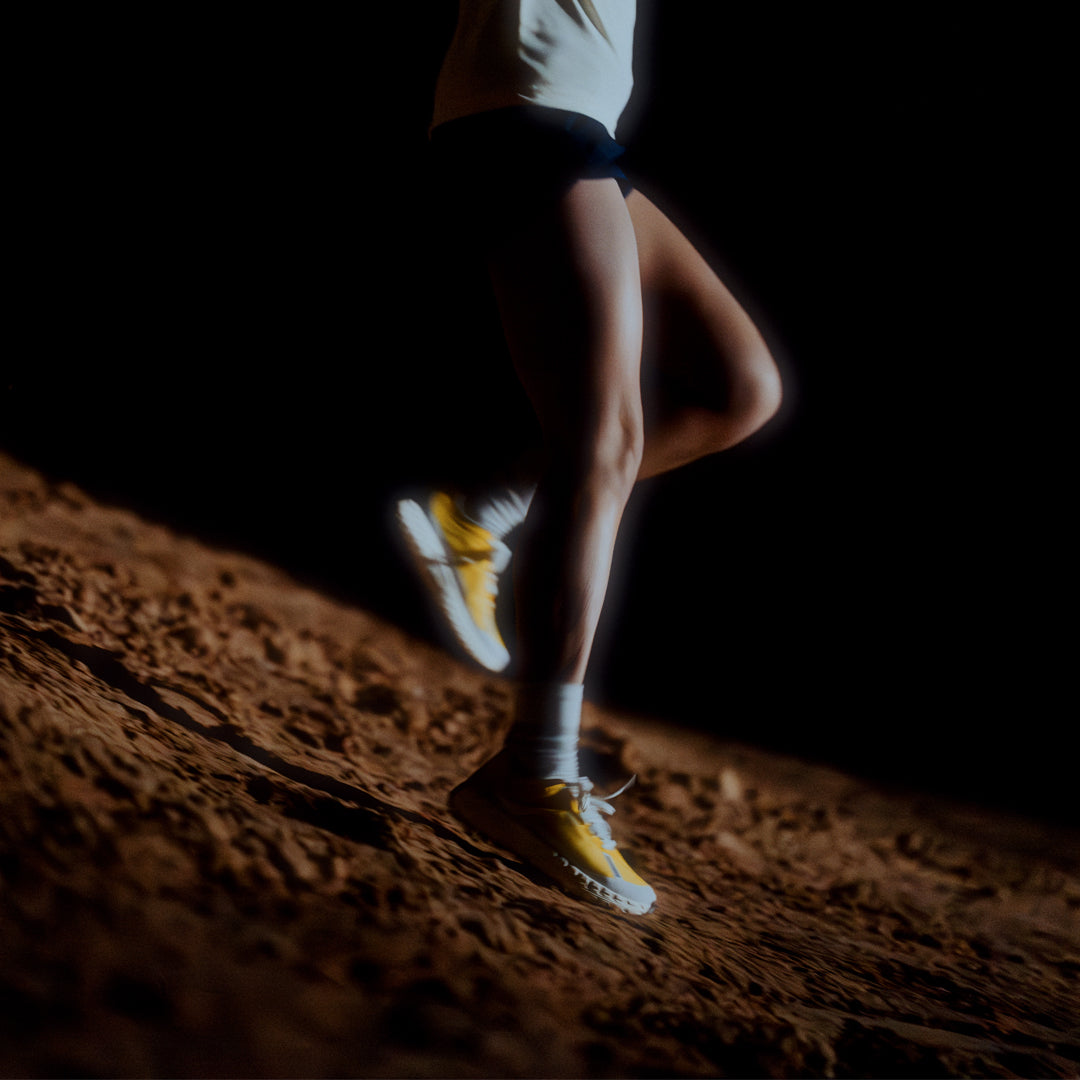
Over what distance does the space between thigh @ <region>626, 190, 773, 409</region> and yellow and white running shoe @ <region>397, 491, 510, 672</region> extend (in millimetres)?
398

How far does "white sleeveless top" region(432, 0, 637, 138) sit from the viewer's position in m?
0.95

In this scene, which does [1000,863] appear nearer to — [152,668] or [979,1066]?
[979,1066]

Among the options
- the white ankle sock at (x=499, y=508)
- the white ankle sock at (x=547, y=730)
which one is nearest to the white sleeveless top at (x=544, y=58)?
the white ankle sock at (x=499, y=508)

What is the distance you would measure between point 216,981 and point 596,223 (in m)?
0.82

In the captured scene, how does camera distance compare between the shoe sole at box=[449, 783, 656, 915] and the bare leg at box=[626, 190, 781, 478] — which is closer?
the shoe sole at box=[449, 783, 656, 915]

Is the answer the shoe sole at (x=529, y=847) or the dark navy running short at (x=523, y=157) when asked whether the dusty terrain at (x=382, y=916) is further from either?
the dark navy running short at (x=523, y=157)

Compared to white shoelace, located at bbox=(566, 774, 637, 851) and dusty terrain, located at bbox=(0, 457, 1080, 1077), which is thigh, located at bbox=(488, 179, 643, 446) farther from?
dusty terrain, located at bbox=(0, 457, 1080, 1077)

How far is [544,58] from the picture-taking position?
96 centimetres

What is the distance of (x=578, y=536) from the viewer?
998 millimetres

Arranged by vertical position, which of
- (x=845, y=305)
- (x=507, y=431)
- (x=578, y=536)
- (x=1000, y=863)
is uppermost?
(x=845, y=305)

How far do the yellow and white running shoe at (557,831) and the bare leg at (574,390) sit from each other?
14 cm

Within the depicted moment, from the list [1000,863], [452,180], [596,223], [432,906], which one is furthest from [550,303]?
[1000,863]

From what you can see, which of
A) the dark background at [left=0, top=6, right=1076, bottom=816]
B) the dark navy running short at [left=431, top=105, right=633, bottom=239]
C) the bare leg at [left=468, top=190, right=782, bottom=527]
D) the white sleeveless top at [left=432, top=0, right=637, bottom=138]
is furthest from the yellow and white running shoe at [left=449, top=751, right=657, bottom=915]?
the dark background at [left=0, top=6, right=1076, bottom=816]

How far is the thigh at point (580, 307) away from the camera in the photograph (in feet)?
3.17
